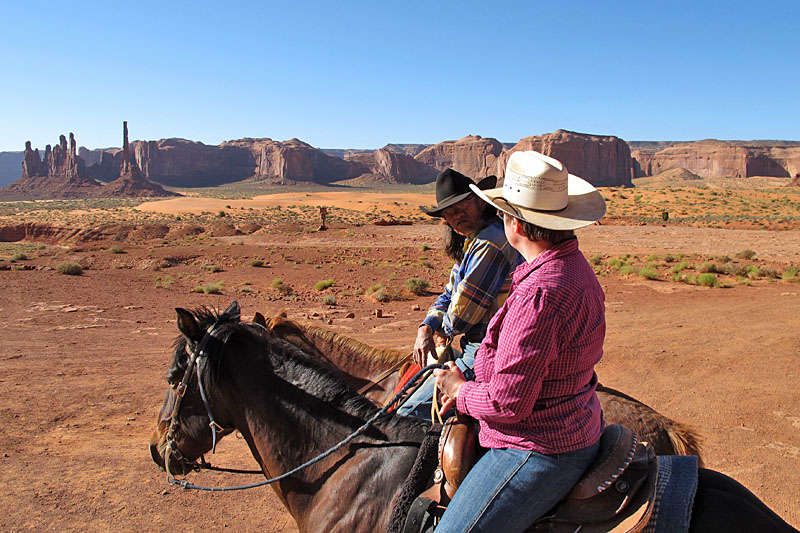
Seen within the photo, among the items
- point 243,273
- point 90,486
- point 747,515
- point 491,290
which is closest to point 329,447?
point 491,290

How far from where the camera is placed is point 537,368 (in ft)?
6.44

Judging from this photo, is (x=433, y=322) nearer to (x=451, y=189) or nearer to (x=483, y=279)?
(x=483, y=279)

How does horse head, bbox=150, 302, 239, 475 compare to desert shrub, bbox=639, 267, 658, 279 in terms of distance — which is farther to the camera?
desert shrub, bbox=639, 267, 658, 279

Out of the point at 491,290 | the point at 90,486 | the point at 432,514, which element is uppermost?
the point at 491,290

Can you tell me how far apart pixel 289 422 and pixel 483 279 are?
1459 millimetres

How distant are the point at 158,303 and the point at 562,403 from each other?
52.9 ft

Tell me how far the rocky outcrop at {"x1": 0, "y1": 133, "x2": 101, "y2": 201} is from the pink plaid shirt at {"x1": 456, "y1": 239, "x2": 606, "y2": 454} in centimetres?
13253

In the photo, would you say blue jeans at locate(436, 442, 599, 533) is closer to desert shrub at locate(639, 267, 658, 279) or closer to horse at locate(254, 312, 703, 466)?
horse at locate(254, 312, 703, 466)

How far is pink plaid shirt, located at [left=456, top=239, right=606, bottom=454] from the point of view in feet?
6.45

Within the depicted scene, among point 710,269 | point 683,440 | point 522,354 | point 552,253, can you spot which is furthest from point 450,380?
point 710,269

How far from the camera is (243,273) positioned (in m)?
21.9

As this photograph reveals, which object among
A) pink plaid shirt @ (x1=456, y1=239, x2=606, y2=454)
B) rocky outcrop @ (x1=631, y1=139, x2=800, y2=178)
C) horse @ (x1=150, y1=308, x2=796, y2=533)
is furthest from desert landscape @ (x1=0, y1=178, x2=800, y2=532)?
rocky outcrop @ (x1=631, y1=139, x2=800, y2=178)

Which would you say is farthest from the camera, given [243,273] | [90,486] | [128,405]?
[243,273]

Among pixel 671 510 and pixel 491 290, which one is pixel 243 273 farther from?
pixel 671 510
